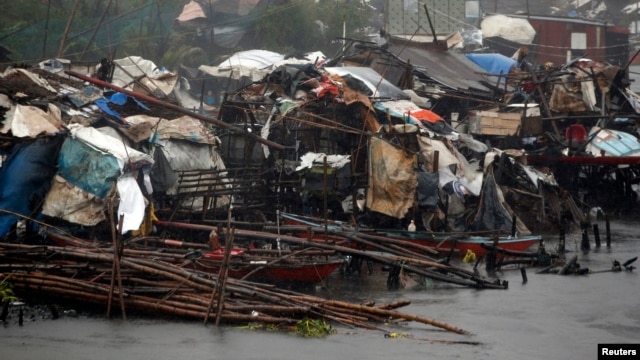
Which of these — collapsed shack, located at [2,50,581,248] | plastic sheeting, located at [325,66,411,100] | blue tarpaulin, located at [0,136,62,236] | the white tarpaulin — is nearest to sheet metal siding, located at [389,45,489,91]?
plastic sheeting, located at [325,66,411,100]

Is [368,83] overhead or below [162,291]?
overhead

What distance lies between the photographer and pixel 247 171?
19109mm

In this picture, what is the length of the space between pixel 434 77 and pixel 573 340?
1500 cm

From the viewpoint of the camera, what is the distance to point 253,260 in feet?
45.4

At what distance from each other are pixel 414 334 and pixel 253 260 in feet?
10.0

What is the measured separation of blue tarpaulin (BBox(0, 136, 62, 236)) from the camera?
15852mm

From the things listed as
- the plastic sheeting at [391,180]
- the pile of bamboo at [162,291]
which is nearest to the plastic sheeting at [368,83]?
the plastic sheeting at [391,180]

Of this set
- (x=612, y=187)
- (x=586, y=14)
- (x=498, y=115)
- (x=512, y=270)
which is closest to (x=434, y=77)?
(x=498, y=115)

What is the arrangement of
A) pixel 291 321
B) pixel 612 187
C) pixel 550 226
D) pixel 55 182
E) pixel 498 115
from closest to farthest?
pixel 291 321, pixel 55 182, pixel 550 226, pixel 498 115, pixel 612 187

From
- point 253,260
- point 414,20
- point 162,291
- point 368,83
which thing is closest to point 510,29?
point 414,20

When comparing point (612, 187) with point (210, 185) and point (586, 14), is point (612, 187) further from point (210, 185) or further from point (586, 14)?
point (586, 14)

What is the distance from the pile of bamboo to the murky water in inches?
7.8

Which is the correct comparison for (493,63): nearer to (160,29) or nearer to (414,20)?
(414,20)

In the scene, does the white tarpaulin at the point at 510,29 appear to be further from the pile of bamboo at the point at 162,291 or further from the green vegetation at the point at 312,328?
the green vegetation at the point at 312,328
